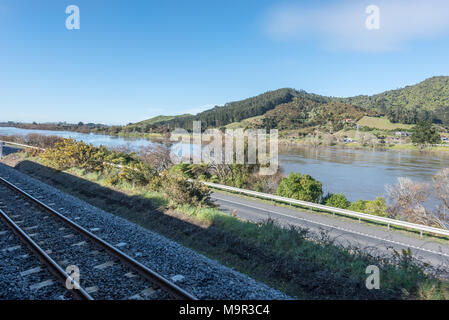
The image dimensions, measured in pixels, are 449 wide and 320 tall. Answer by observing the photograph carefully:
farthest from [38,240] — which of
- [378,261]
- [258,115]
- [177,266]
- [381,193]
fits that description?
[258,115]

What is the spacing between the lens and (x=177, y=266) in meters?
5.80

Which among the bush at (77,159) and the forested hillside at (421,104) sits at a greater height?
the forested hillside at (421,104)

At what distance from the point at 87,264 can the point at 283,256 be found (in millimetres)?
4462

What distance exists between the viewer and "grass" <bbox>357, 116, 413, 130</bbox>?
106 m

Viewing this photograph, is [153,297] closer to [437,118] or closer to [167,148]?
[167,148]

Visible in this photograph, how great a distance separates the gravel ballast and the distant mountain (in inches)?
3109

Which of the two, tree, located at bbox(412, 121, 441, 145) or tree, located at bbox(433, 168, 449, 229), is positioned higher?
tree, located at bbox(412, 121, 441, 145)

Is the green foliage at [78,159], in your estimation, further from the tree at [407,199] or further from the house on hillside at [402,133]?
the house on hillside at [402,133]

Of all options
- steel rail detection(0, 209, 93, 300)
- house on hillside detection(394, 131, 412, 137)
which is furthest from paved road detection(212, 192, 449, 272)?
house on hillside detection(394, 131, 412, 137)

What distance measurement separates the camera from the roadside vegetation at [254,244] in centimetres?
537

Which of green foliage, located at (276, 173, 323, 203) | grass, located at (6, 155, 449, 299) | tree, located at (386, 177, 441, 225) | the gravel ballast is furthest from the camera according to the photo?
green foliage, located at (276, 173, 323, 203)

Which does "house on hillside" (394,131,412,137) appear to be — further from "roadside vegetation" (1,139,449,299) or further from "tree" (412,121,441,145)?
"roadside vegetation" (1,139,449,299)

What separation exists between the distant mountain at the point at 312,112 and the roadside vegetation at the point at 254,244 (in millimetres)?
73877

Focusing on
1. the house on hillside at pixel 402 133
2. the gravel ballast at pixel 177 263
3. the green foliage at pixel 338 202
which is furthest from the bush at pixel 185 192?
the house on hillside at pixel 402 133
